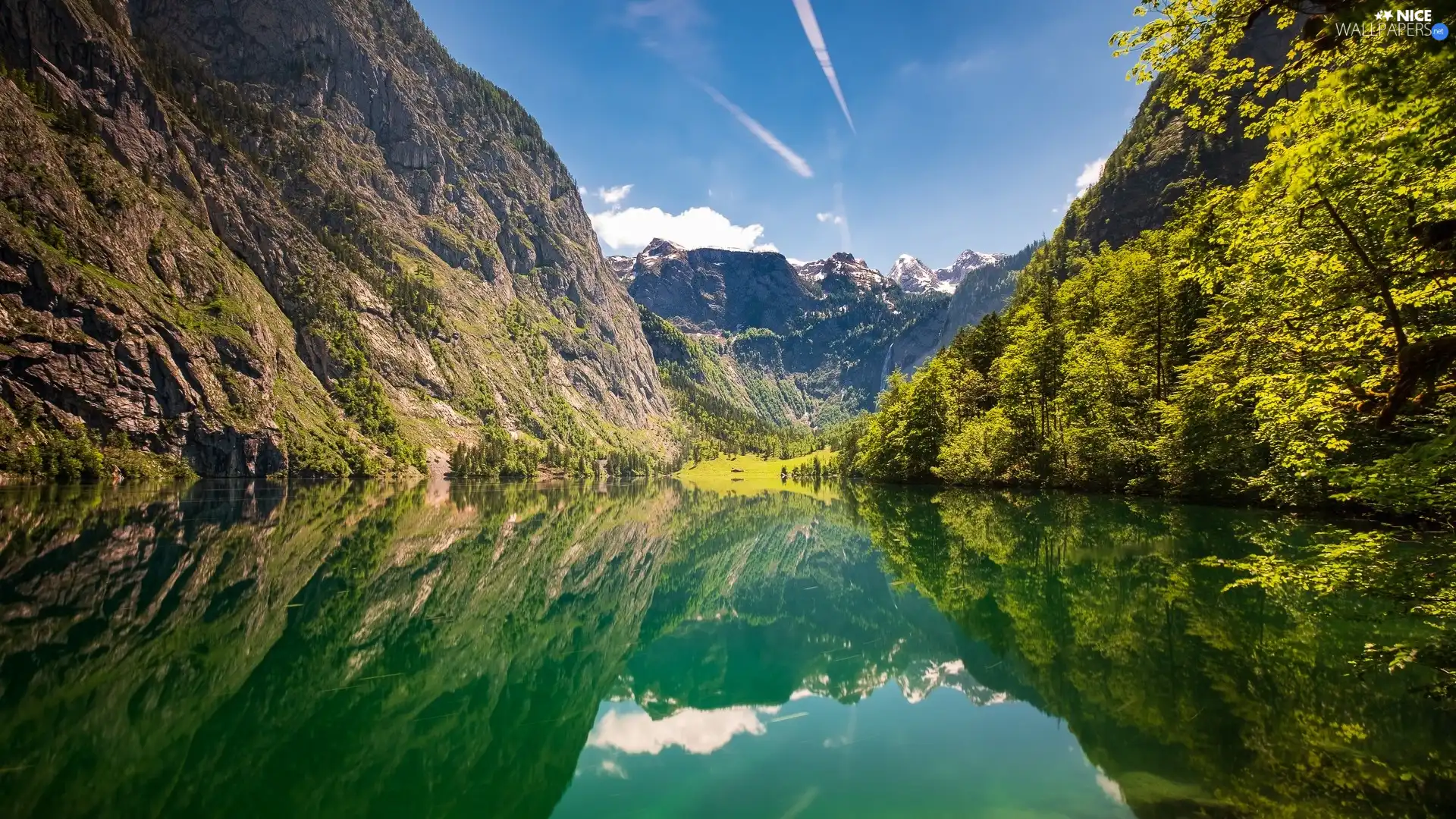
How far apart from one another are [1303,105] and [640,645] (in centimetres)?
1763

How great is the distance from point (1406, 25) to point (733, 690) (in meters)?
14.4

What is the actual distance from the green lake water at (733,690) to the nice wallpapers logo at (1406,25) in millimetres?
8178

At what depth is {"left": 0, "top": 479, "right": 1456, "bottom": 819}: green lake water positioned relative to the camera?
8312 mm

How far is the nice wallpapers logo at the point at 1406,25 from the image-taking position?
5.87m

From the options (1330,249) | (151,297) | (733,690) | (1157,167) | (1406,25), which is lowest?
(733,690)

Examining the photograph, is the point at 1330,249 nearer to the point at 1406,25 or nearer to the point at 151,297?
the point at 1406,25

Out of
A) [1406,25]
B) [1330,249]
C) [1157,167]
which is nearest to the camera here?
[1406,25]

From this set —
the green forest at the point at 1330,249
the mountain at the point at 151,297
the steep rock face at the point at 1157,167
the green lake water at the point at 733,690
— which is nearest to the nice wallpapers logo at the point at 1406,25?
the green forest at the point at 1330,249

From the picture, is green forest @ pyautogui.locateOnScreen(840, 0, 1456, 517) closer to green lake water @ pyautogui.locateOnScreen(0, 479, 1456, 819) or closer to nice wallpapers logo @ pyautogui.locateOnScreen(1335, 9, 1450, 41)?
nice wallpapers logo @ pyautogui.locateOnScreen(1335, 9, 1450, 41)

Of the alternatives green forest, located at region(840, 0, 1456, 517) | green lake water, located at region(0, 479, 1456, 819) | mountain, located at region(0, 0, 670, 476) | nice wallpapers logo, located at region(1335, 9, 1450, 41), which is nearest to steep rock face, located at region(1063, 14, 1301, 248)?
green forest, located at region(840, 0, 1456, 517)

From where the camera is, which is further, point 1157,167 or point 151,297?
point 151,297

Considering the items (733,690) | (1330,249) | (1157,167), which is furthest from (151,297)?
(1157,167)

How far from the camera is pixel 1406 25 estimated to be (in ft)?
21.7

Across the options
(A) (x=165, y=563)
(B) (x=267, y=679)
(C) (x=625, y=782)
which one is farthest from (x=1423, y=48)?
(A) (x=165, y=563)
